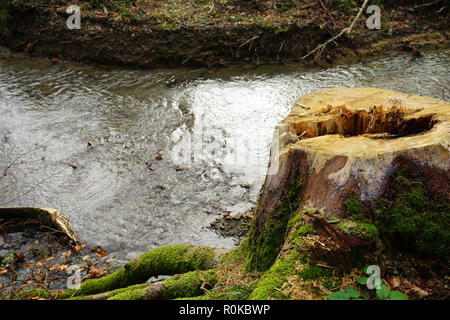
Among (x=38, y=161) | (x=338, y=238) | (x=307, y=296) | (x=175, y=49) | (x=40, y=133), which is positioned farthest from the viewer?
(x=175, y=49)

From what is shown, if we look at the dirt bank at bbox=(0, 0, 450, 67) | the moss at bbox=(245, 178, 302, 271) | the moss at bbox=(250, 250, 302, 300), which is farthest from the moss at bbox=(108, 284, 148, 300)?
the dirt bank at bbox=(0, 0, 450, 67)

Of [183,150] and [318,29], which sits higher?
[318,29]

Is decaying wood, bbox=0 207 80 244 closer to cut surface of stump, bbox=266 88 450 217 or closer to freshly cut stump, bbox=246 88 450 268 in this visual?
freshly cut stump, bbox=246 88 450 268

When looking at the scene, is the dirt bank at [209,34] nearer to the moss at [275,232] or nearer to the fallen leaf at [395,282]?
the moss at [275,232]

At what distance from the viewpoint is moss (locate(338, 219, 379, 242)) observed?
191cm

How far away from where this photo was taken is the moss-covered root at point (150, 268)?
304cm

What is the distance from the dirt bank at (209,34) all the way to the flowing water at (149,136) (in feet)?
1.54

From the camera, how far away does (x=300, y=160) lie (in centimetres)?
236

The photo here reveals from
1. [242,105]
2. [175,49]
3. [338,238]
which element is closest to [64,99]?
[175,49]

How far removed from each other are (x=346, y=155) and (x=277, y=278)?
88 cm

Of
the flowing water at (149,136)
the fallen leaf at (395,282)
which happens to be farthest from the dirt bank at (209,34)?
the fallen leaf at (395,282)
